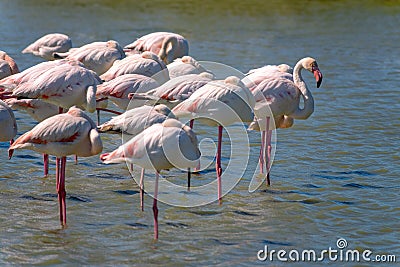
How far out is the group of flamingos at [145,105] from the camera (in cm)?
622

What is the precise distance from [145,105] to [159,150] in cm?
149

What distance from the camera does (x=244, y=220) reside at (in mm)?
6762

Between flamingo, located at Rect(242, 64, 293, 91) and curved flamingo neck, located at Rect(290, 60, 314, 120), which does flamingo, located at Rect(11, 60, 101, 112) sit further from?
curved flamingo neck, located at Rect(290, 60, 314, 120)

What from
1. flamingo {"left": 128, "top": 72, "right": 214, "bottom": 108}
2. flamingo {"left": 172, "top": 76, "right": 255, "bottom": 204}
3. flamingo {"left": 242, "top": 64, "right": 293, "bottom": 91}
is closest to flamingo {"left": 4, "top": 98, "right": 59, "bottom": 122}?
flamingo {"left": 128, "top": 72, "right": 214, "bottom": 108}

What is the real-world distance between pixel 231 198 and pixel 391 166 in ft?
6.23

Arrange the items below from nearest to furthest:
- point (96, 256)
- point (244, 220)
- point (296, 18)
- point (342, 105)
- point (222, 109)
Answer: point (96, 256), point (244, 220), point (222, 109), point (342, 105), point (296, 18)

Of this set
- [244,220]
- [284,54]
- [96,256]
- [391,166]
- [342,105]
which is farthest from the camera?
[284,54]

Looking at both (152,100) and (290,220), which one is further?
(152,100)

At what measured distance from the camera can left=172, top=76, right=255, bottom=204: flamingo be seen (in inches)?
283

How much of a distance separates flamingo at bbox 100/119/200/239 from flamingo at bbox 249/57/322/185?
1.63 metres

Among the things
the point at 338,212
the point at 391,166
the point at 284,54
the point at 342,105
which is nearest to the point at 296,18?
the point at 284,54

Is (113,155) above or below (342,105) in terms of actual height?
above

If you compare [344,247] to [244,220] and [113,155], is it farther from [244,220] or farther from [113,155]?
[113,155]

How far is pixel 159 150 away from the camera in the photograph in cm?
610
